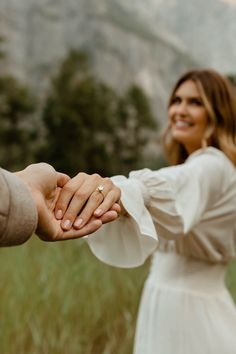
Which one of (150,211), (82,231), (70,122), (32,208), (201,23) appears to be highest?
(32,208)

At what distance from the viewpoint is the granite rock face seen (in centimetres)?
4419

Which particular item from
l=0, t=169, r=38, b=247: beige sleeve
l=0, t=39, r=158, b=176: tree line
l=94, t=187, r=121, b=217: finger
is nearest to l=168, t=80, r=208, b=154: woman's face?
l=94, t=187, r=121, b=217: finger

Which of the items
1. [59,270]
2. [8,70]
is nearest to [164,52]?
[8,70]

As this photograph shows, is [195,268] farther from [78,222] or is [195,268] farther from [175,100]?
[78,222]

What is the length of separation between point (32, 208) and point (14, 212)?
34 mm

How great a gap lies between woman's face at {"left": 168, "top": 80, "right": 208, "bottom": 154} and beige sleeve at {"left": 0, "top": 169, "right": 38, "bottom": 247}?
51.4 inches

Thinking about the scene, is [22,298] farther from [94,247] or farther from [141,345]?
[94,247]

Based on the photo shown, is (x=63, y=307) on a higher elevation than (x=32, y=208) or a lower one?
lower

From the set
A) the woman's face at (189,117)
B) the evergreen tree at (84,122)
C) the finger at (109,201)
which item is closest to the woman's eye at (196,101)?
the woman's face at (189,117)

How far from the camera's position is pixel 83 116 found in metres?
24.4

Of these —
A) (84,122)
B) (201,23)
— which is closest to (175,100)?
(84,122)

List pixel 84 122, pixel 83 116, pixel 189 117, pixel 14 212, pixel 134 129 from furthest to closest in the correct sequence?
pixel 134 129
pixel 83 116
pixel 84 122
pixel 189 117
pixel 14 212

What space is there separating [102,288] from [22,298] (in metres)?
0.51

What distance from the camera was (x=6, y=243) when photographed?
941mm
